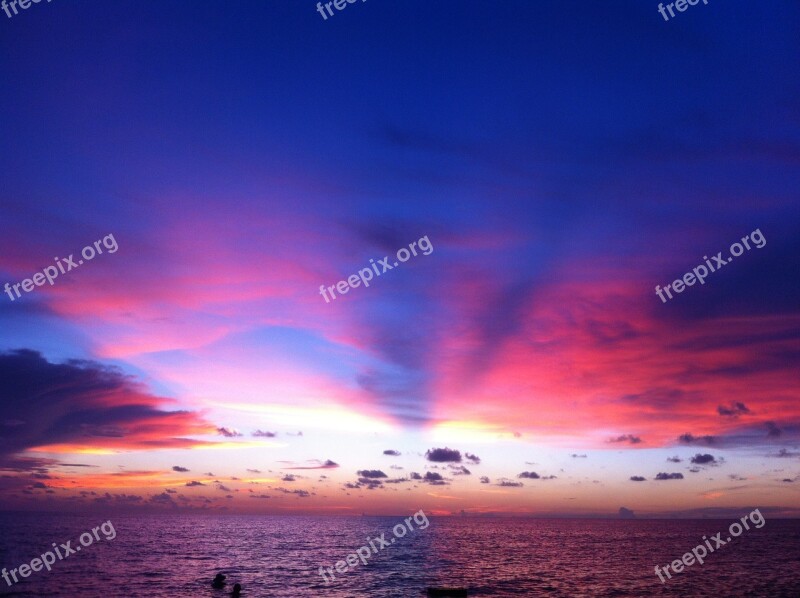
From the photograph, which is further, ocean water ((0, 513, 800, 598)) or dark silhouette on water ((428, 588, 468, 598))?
ocean water ((0, 513, 800, 598))

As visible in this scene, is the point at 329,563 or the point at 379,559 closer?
the point at 329,563

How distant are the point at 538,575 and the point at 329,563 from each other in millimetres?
38645

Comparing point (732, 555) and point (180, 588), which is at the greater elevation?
point (180, 588)

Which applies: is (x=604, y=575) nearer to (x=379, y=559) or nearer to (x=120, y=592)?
(x=379, y=559)

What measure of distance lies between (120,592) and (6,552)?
6436 centimetres

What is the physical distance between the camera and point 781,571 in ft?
308

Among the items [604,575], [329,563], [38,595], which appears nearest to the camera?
[38,595]

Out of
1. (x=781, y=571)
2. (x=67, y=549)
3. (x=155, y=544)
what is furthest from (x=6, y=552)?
(x=781, y=571)

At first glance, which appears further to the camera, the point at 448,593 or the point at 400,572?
the point at 400,572

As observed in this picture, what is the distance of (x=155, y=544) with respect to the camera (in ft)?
473

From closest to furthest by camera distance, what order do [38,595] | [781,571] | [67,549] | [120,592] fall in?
1. [38,595]
2. [120,592]
3. [781,571]
4. [67,549]

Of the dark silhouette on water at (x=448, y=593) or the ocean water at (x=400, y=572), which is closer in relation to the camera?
the dark silhouette on water at (x=448, y=593)

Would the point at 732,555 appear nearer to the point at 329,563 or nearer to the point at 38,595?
the point at 329,563

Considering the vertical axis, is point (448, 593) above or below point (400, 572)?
above
